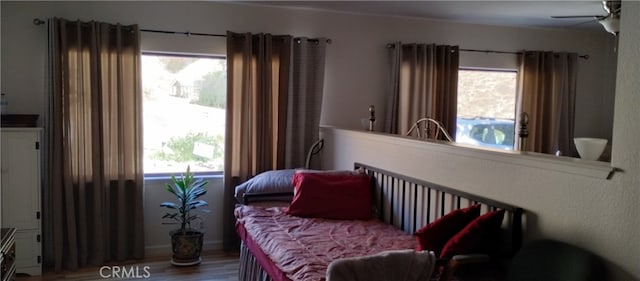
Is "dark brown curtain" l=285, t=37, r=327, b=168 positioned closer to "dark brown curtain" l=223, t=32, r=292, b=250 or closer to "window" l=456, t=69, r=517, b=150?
"dark brown curtain" l=223, t=32, r=292, b=250

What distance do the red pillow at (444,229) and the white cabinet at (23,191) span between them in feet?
9.96

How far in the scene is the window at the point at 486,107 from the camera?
546 cm

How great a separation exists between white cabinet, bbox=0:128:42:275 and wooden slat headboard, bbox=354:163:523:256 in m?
2.51

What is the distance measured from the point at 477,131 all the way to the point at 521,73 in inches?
32.6

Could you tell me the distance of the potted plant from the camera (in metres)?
4.02

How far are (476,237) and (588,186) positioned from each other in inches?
20.9

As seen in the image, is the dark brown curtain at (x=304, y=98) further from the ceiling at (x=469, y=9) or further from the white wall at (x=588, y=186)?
the white wall at (x=588, y=186)

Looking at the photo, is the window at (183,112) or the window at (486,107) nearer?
the window at (183,112)

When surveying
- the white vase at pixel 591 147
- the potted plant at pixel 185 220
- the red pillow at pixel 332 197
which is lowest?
the potted plant at pixel 185 220

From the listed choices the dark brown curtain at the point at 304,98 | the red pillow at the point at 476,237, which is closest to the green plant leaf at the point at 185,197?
the dark brown curtain at the point at 304,98

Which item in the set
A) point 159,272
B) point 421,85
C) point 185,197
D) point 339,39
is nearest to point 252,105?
point 185,197

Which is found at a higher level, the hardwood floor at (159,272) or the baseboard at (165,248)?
the baseboard at (165,248)

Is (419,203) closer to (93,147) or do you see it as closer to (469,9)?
(469,9)

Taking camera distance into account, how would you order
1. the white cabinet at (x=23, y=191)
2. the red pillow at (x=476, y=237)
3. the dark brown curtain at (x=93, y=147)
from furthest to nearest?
1. the dark brown curtain at (x=93, y=147)
2. the white cabinet at (x=23, y=191)
3. the red pillow at (x=476, y=237)
